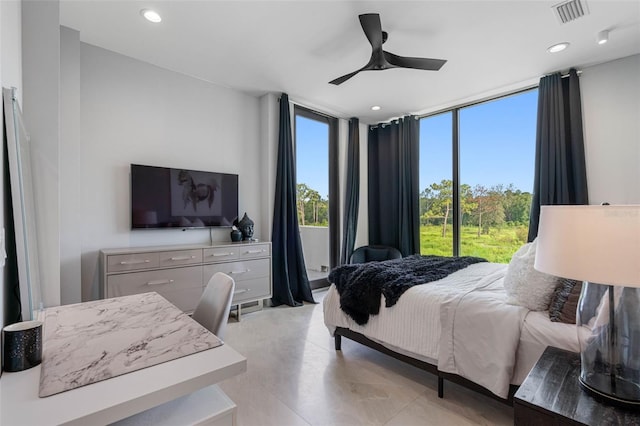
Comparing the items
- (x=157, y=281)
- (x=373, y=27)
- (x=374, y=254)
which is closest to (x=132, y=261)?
(x=157, y=281)

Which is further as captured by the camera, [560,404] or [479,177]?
[479,177]

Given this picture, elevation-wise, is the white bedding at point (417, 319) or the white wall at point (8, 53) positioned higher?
the white wall at point (8, 53)

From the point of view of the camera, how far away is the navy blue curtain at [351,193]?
16.3 feet

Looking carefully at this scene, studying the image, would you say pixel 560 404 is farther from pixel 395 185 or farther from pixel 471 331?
pixel 395 185

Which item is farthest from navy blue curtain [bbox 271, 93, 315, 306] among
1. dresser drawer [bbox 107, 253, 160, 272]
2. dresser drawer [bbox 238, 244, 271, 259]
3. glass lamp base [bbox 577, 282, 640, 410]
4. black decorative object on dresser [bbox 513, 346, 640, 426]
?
glass lamp base [bbox 577, 282, 640, 410]

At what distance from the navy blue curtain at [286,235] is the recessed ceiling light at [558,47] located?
2901 mm

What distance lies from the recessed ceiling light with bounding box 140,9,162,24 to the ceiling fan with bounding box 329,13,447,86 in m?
1.63

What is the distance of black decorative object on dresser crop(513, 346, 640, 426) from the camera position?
99cm

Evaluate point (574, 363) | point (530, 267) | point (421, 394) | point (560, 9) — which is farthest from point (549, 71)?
point (421, 394)

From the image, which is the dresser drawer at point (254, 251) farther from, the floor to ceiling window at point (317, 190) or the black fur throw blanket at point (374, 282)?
the black fur throw blanket at point (374, 282)

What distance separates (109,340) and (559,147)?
425 cm

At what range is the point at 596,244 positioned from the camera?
37.8 inches

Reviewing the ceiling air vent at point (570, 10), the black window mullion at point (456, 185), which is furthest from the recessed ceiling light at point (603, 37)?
the black window mullion at point (456, 185)

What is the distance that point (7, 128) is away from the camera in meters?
1.11
